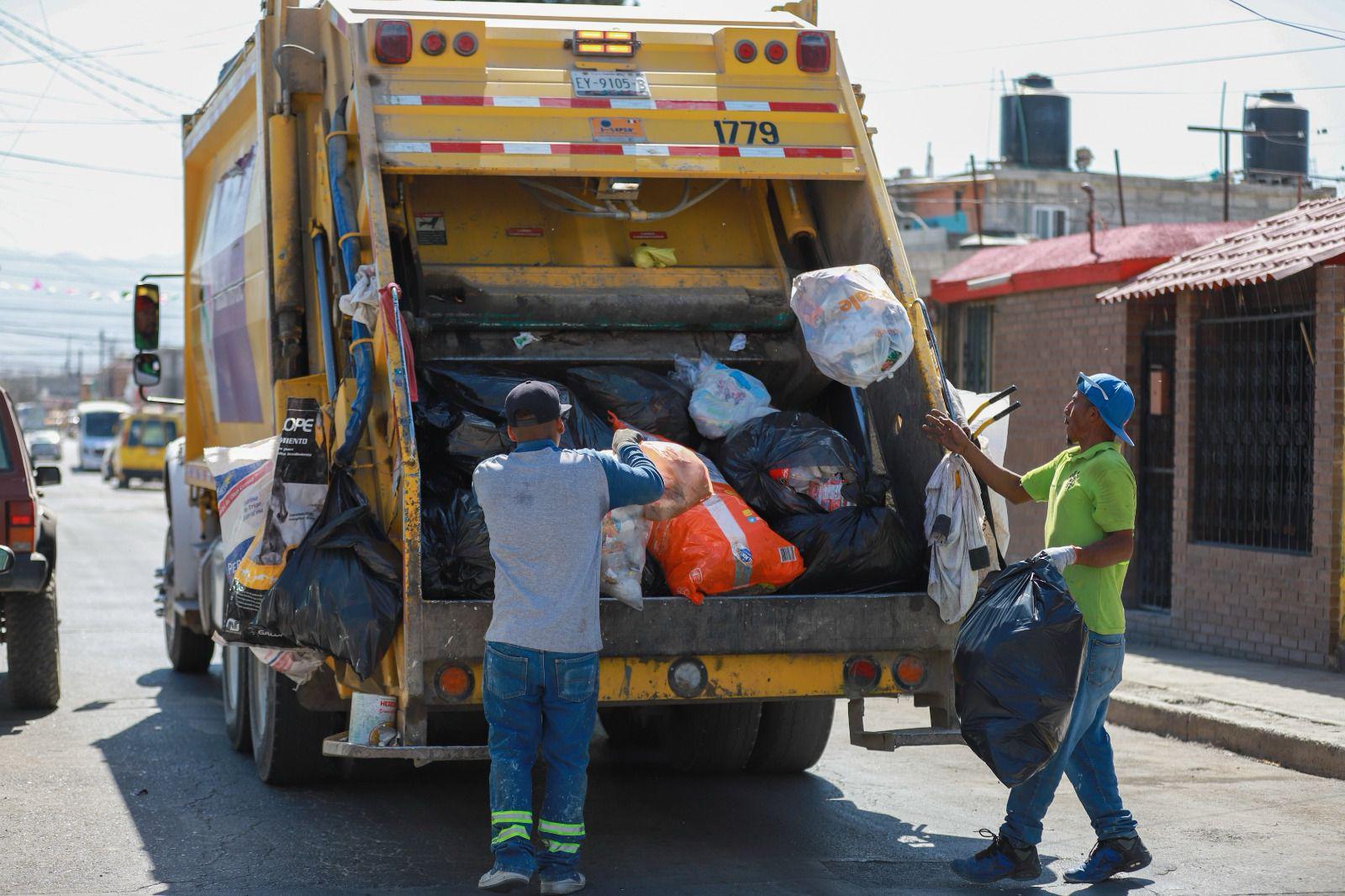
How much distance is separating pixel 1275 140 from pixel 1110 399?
20.8 m

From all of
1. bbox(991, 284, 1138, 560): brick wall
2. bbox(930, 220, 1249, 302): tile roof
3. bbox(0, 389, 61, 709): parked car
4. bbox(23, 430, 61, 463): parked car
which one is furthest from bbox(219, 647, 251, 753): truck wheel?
bbox(23, 430, 61, 463): parked car

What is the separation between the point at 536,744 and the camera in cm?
458

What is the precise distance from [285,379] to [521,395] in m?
1.76

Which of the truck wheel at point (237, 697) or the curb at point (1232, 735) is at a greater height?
the truck wheel at point (237, 697)

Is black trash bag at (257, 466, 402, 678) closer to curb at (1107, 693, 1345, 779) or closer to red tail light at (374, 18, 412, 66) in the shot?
red tail light at (374, 18, 412, 66)

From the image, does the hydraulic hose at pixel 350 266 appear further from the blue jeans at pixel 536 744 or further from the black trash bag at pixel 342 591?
the blue jeans at pixel 536 744

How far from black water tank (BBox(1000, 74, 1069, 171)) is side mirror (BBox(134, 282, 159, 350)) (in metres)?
25.3

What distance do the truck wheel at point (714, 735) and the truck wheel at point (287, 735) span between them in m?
1.42

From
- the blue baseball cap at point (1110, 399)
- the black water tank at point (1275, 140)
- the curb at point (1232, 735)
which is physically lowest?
the curb at point (1232, 735)

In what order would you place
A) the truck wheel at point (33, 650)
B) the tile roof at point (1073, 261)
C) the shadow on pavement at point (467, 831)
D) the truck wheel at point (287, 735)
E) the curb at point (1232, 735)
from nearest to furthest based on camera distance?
the shadow on pavement at point (467, 831) → the truck wheel at point (287, 735) → the curb at point (1232, 735) → the truck wheel at point (33, 650) → the tile roof at point (1073, 261)

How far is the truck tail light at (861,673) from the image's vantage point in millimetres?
5039

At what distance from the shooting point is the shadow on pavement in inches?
193

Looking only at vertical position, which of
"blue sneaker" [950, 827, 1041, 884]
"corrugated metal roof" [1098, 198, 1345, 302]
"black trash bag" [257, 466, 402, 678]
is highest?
"corrugated metal roof" [1098, 198, 1345, 302]

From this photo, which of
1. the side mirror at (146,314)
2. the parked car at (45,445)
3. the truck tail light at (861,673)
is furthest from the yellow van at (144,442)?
the truck tail light at (861,673)
